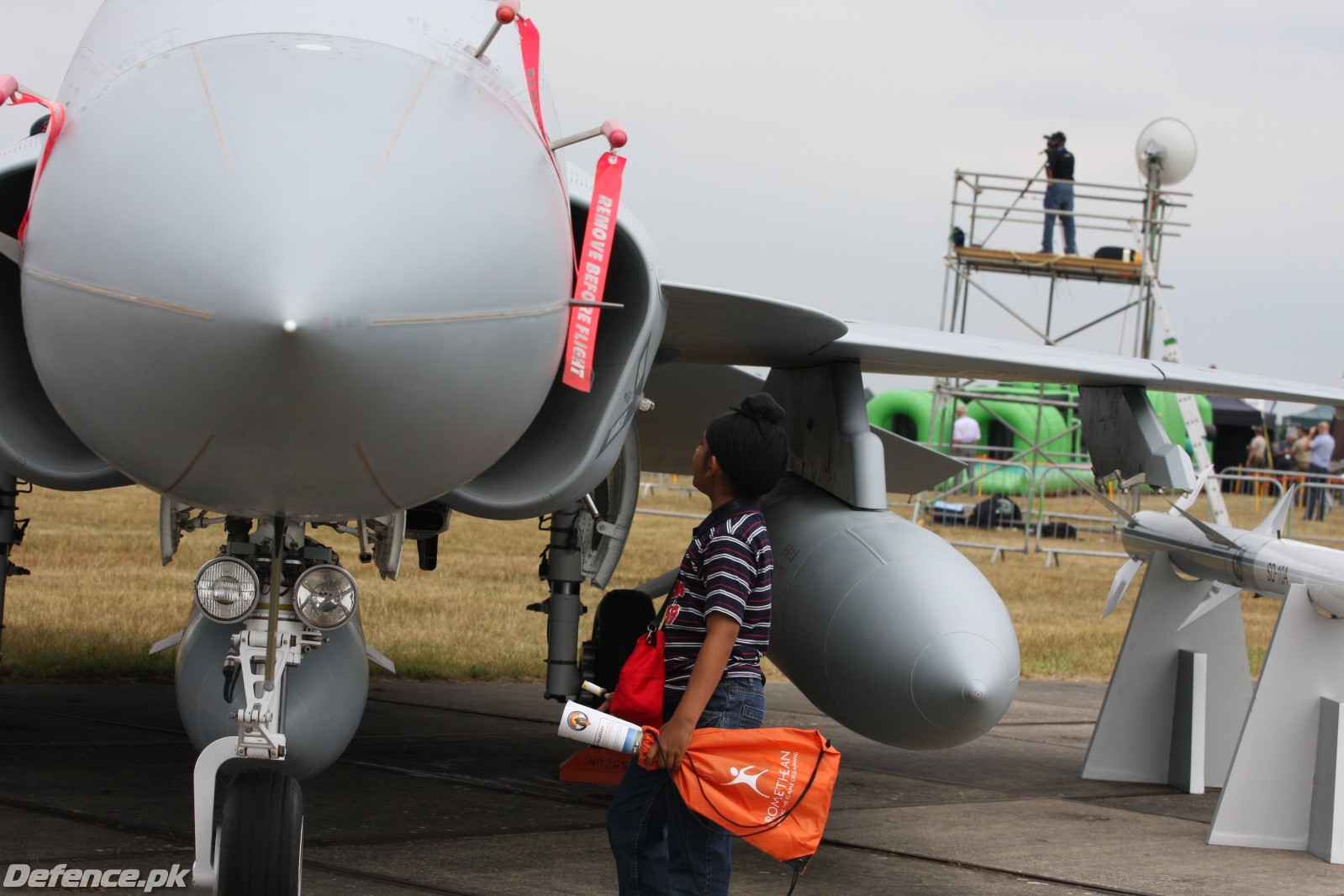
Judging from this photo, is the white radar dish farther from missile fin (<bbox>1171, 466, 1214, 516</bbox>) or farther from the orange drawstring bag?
the orange drawstring bag

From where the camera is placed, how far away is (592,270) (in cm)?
355

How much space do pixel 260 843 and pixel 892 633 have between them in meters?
2.31

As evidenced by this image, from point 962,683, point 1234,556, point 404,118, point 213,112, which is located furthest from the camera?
point 1234,556

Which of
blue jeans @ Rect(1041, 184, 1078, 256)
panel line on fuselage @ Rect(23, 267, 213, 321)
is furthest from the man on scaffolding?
panel line on fuselage @ Rect(23, 267, 213, 321)

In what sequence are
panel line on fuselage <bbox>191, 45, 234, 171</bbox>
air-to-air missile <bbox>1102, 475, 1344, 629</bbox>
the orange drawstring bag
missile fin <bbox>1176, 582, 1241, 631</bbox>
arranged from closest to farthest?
panel line on fuselage <bbox>191, 45, 234, 171</bbox> < the orange drawstring bag < air-to-air missile <bbox>1102, 475, 1344, 629</bbox> < missile fin <bbox>1176, 582, 1241, 631</bbox>

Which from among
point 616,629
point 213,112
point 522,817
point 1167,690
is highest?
point 213,112

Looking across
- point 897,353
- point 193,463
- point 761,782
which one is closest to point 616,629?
point 897,353

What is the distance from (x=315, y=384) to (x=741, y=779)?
56.1 inches

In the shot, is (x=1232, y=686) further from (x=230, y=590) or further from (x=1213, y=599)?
(x=230, y=590)

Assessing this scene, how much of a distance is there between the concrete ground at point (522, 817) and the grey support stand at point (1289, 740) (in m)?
0.13

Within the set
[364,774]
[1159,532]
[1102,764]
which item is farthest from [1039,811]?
[364,774]

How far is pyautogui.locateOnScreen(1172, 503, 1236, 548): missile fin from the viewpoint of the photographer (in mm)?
6652

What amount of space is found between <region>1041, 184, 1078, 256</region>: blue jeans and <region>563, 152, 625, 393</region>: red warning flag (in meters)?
15.9

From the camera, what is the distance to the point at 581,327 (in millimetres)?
3492
